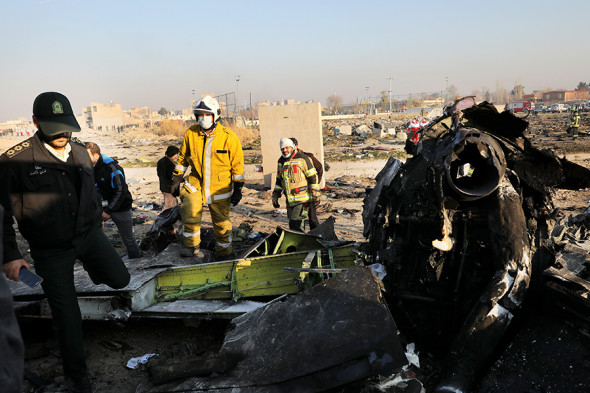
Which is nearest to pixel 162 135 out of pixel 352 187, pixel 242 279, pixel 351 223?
pixel 352 187

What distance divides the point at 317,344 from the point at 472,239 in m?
1.26

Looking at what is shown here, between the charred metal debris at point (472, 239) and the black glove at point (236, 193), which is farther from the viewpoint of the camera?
A: the black glove at point (236, 193)

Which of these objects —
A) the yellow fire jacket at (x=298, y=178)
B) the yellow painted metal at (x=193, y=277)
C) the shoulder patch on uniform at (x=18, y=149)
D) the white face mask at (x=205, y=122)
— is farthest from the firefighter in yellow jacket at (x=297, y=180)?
the shoulder patch on uniform at (x=18, y=149)

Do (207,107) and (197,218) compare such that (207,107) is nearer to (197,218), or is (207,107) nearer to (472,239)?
(197,218)

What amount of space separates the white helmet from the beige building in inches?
2394

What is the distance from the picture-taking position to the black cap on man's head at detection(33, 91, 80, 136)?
262 centimetres

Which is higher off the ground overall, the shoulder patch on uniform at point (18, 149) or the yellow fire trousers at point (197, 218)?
the shoulder patch on uniform at point (18, 149)

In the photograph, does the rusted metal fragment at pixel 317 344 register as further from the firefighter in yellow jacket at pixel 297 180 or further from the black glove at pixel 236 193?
the firefighter in yellow jacket at pixel 297 180

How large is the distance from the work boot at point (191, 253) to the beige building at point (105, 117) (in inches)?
2402

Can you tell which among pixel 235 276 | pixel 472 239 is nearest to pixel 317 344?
pixel 472 239

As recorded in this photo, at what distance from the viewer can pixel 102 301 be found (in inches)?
130

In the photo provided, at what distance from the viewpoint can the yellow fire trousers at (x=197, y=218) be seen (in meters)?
4.53

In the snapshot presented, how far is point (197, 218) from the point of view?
14.9 feet

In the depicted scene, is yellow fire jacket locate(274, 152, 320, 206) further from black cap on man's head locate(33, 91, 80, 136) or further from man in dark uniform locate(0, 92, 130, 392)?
black cap on man's head locate(33, 91, 80, 136)
